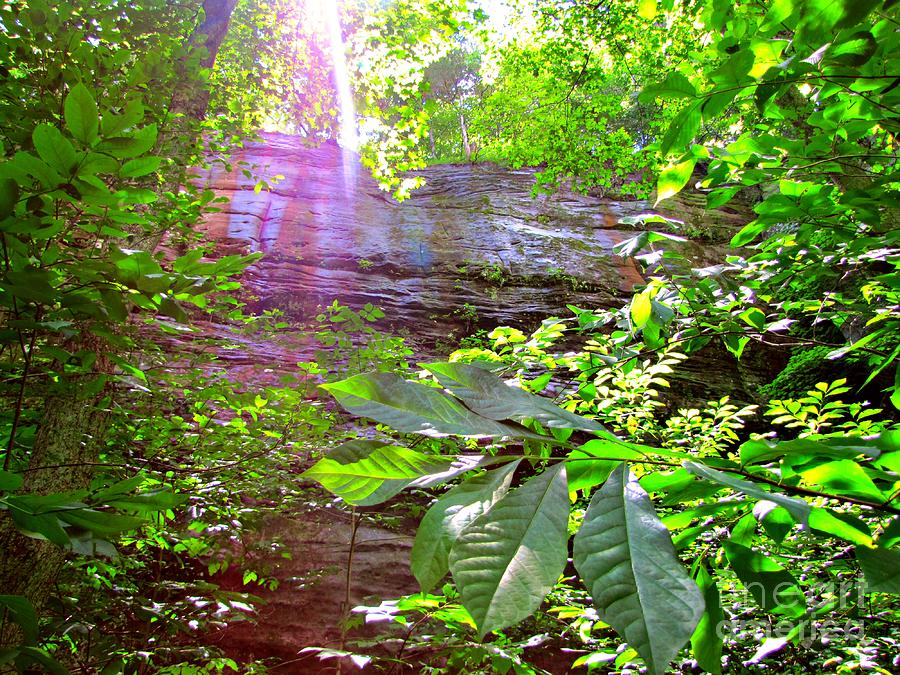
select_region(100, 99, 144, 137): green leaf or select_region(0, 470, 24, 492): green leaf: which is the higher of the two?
select_region(100, 99, 144, 137): green leaf

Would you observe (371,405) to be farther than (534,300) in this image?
No

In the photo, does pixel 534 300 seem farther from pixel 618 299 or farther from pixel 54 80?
pixel 54 80

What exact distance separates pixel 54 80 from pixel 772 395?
10.5 meters

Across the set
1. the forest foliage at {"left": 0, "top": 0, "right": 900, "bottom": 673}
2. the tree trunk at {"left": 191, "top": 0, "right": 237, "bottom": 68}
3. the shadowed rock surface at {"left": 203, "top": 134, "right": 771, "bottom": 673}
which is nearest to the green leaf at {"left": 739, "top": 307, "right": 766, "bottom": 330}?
the forest foliage at {"left": 0, "top": 0, "right": 900, "bottom": 673}

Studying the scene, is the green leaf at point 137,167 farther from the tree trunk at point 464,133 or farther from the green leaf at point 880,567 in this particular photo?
the tree trunk at point 464,133

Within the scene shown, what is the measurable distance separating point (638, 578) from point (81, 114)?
1.13 metres

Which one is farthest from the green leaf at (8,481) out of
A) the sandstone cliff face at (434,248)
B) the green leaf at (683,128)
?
the sandstone cliff face at (434,248)

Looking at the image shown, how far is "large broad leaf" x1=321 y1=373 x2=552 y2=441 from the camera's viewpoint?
1.46ft

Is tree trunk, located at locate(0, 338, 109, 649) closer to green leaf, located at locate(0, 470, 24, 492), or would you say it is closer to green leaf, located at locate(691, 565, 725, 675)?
green leaf, located at locate(0, 470, 24, 492)

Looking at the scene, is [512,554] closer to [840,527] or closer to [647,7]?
[840,527]

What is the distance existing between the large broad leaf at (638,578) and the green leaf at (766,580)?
0.23 metres

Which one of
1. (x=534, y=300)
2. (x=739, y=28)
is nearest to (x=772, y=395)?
(x=534, y=300)

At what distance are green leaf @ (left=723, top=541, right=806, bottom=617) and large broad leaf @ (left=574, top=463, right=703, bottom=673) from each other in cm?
23

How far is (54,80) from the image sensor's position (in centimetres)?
157
